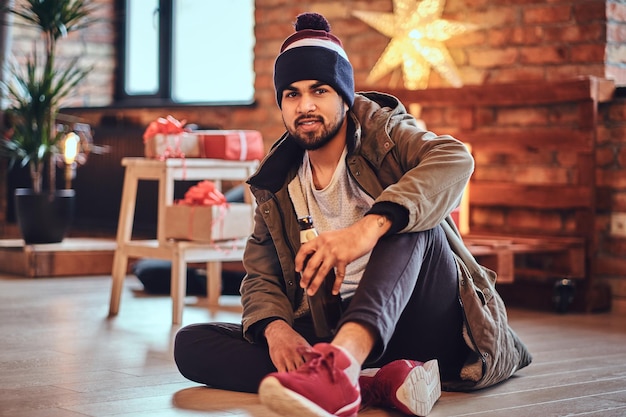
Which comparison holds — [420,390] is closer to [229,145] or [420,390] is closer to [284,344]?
[284,344]

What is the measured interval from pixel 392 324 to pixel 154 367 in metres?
1.02

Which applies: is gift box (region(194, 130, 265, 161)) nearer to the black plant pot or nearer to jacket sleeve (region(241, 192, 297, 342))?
jacket sleeve (region(241, 192, 297, 342))

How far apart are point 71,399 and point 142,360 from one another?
0.57 meters

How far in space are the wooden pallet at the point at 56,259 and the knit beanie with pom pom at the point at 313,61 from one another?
9.86ft

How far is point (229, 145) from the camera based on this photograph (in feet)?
12.4

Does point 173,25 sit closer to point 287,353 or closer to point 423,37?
point 423,37

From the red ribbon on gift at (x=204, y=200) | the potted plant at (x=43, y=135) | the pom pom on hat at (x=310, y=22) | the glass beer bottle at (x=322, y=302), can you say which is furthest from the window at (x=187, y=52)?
the glass beer bottle at (x=322, y=302)

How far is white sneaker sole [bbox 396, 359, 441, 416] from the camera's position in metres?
2.10

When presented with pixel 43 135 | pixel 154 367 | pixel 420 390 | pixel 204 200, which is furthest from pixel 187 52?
pixel 420 390

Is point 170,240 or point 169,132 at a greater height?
point 169,132

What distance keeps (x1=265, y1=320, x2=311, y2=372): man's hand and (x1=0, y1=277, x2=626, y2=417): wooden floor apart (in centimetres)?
11

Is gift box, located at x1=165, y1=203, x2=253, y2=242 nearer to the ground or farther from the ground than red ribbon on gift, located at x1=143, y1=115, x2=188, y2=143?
nearer to the ground

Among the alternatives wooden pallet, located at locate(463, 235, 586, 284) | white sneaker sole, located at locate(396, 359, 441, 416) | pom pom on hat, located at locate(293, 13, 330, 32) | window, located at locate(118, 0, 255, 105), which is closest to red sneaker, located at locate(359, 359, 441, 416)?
white sneaker sole, located at locate(396, 359, 441, 416)

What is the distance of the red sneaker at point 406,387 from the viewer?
2.10 meters
